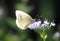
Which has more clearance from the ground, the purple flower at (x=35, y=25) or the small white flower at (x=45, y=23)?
the small white flower at (x=45, y=23)

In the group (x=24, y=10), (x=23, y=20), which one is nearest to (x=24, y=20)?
(x=23, y=20)

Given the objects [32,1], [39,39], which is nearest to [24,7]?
[32,1]

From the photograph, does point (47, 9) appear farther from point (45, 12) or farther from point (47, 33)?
point (47, 33)

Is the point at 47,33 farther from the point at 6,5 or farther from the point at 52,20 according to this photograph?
the point at 6,5

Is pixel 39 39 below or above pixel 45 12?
below

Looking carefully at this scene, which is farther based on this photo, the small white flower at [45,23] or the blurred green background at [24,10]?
the blurred green background at [24,10]

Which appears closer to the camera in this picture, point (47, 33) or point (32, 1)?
point (47, 33)

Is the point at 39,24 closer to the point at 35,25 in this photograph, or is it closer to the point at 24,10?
the point at 35,25
